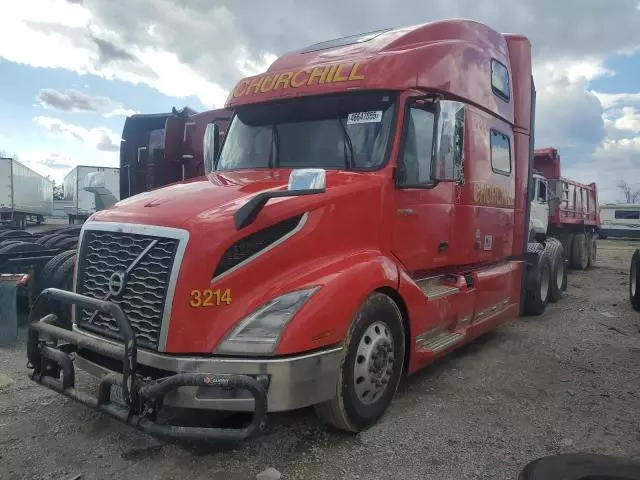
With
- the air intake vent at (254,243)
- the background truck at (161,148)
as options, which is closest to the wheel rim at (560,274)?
the background truck at (161,148)

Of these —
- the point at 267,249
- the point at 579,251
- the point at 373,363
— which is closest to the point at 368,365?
the point at 373,363

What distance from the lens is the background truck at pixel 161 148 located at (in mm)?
8445

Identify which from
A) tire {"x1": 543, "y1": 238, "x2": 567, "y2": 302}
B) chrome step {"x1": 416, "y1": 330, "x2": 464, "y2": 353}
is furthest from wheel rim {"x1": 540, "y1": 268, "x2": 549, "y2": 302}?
chrome step {"x1": 416, "y1": 330, "x2": 464, "y2": 353}

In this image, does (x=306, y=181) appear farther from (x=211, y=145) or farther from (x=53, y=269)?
(x=53, y=269)

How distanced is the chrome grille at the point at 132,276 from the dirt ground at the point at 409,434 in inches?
31.0

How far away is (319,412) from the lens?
12.0 ft

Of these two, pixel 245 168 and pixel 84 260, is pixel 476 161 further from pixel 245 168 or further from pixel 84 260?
pixel 84 260

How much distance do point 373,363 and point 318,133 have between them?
1946mm

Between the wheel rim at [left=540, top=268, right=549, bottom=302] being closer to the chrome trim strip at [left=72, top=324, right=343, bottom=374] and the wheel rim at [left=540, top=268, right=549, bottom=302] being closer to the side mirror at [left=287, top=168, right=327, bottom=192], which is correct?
the side mirror at [left=287, top=168, right=327, bottom=192]

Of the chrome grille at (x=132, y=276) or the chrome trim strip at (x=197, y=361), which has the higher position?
the chrome grille at (x=132, y=276)

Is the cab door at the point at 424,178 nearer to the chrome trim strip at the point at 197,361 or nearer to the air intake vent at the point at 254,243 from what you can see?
the air intake vent at the point at 254,243

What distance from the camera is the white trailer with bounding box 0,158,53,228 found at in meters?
25.5

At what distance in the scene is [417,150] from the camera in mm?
4473

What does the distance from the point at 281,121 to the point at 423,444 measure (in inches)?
113
